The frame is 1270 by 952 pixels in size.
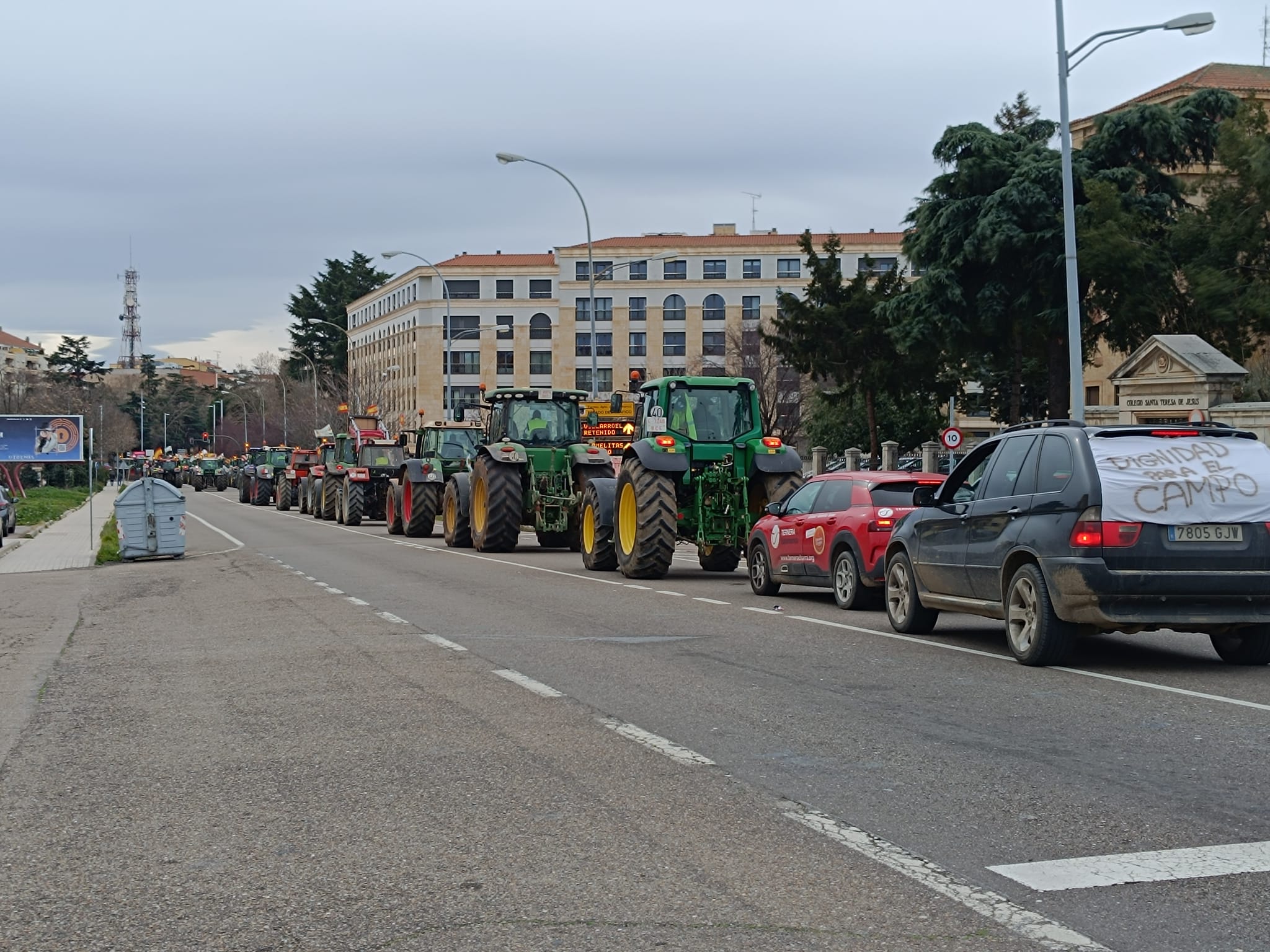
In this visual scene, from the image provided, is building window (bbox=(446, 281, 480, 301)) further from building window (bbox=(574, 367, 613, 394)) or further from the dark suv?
the dark suv

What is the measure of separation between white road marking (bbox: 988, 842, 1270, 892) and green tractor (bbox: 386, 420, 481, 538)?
2800cm

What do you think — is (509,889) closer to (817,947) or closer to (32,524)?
(817,947)

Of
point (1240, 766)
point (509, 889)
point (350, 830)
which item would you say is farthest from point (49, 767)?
point (1240, 766)

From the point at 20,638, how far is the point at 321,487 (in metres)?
33.0

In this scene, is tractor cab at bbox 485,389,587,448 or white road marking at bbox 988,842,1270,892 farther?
tractor cab at bbox 485,389,587,448

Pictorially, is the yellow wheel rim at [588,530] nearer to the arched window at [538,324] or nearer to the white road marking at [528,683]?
the white road marking at [528,683]

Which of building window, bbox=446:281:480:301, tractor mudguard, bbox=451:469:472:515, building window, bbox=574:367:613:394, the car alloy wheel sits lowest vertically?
the car alloy wheel

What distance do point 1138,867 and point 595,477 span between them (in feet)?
64.2

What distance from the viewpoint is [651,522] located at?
19578 millimetres

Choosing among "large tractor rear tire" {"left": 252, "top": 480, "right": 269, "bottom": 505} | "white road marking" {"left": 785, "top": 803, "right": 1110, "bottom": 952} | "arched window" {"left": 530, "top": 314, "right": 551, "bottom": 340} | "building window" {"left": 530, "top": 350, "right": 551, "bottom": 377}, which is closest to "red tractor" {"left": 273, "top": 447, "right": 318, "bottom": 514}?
"large tractor rear tire" {"left": 252, "top": 480, "right": 269, "bottom": 505}

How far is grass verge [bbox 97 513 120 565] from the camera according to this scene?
28.2 metres

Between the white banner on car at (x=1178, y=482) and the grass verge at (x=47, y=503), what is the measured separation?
1699 inches

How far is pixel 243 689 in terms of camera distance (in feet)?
33.0

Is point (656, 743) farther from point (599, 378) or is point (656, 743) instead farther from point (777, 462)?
point (599, 378)
